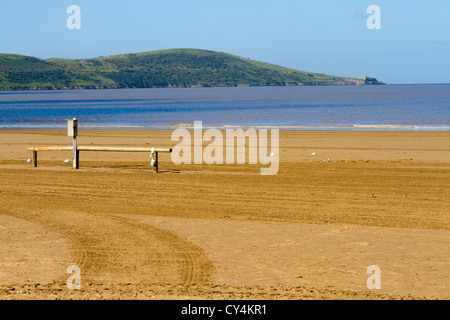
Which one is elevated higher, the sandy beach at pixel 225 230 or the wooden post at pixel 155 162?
the wooden post at pixel 155 162

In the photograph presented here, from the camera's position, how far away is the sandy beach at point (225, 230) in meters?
6.73

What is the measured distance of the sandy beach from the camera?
6.73 meters

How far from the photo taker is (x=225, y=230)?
9.58m
